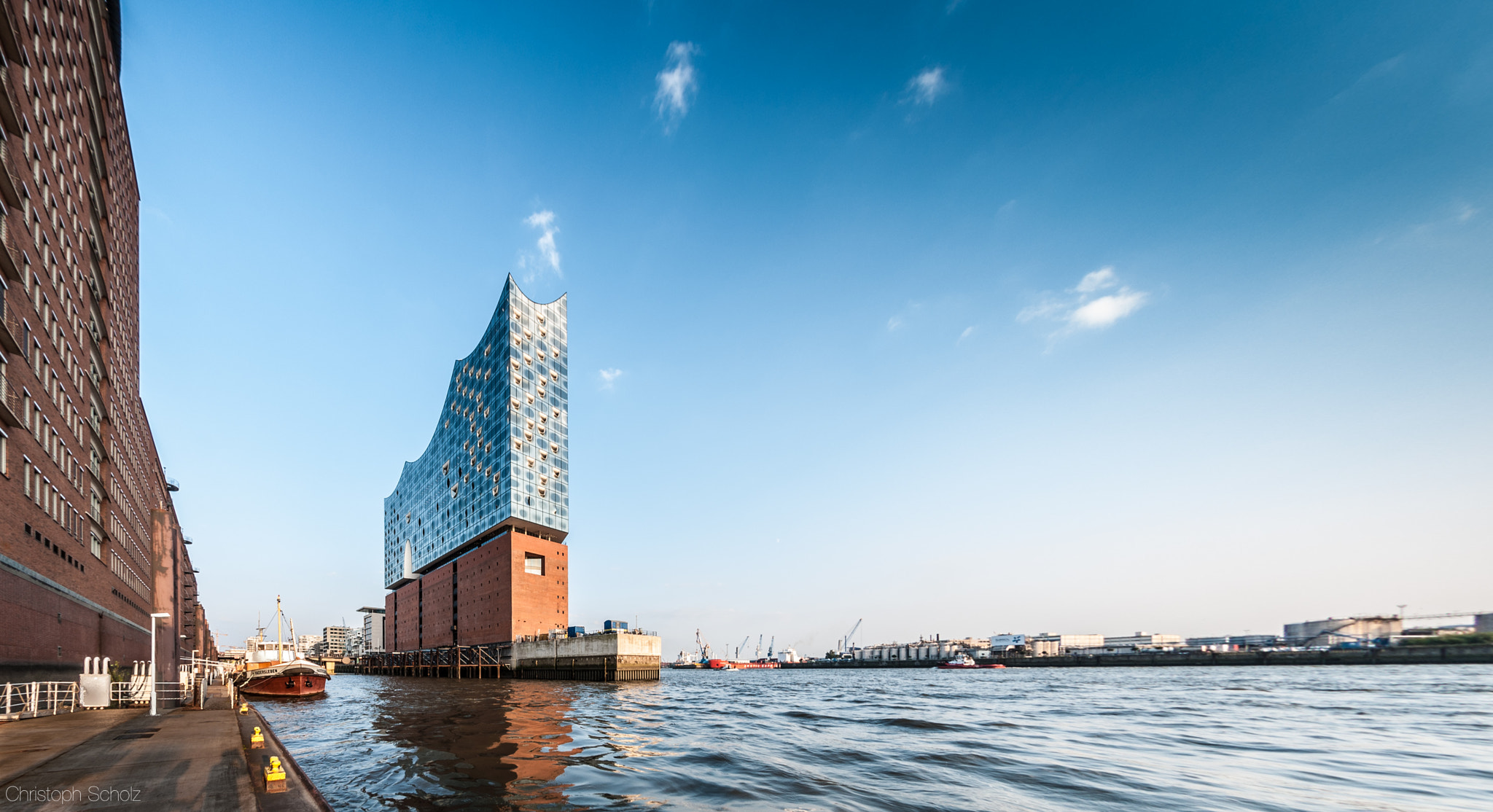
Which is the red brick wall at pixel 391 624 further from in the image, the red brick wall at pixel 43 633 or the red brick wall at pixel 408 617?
the red brick wall at pixel 43 633

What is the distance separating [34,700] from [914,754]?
31.7 m

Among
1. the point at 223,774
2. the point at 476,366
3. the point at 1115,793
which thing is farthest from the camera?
the point at 476,366

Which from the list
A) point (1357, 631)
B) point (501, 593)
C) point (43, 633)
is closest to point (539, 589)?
point (501, 593)

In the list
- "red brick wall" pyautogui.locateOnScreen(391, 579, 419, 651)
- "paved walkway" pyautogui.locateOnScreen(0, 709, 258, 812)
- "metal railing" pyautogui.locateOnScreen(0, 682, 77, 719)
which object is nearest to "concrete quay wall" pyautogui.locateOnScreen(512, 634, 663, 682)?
"red brick wall" pyautogui.locateOnScreen(391, 579, 419, 651)

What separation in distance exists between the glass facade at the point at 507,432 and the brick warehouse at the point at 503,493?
19 centimetres

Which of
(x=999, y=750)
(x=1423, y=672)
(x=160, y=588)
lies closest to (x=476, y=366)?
(x=160, y=588)

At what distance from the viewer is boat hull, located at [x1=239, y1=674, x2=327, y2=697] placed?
55625 mm

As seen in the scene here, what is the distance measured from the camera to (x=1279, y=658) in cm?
11400

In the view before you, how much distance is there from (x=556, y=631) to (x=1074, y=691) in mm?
72212

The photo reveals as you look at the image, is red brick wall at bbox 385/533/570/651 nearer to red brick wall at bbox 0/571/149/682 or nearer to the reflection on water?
the reflection on water

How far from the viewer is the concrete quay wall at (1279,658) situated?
98438 mm

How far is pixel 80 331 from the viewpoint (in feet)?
135

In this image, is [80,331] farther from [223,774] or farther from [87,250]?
[223,774]

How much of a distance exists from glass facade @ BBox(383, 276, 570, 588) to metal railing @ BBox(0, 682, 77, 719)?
68276 mm
